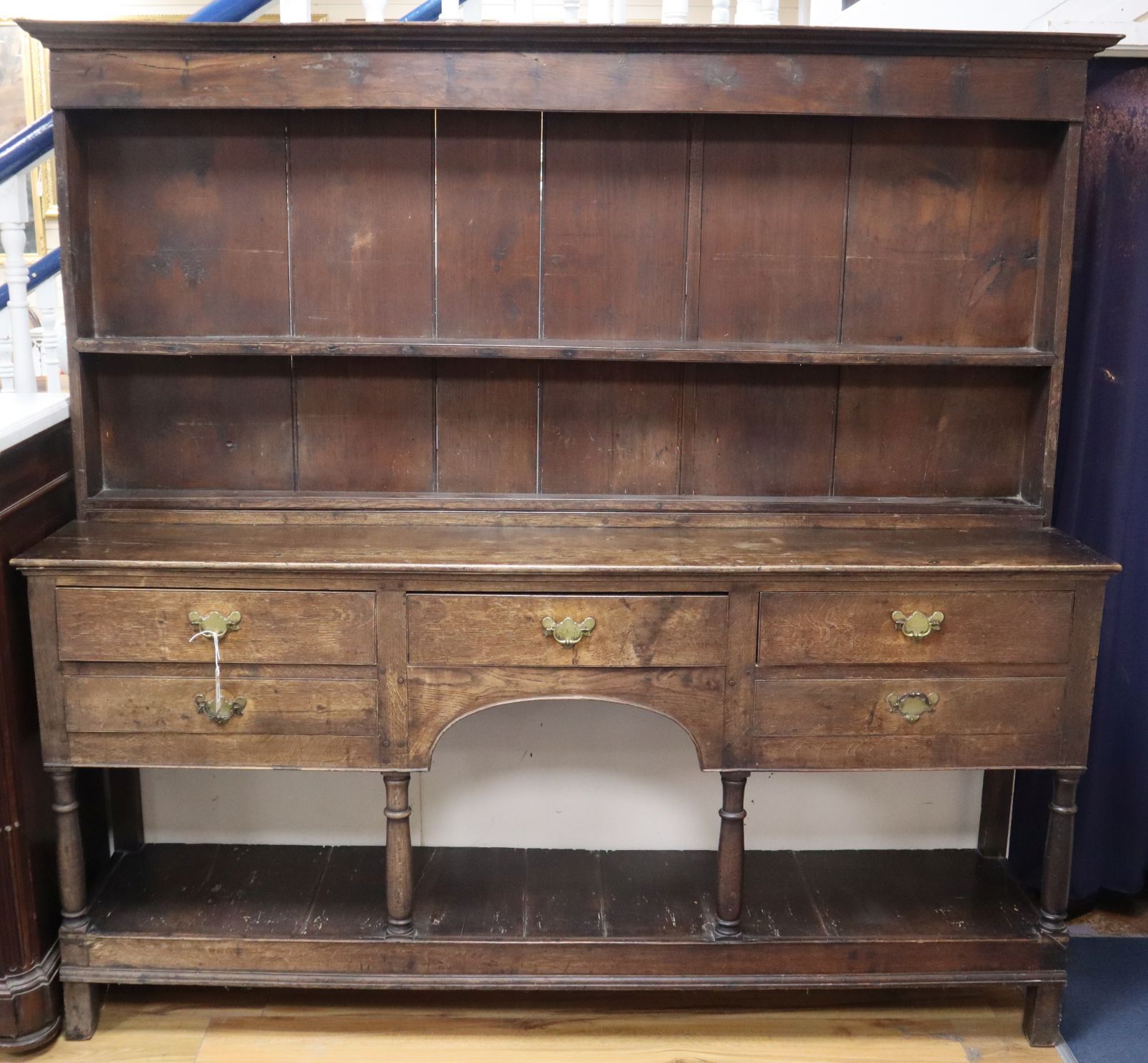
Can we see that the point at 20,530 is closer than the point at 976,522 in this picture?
Yes

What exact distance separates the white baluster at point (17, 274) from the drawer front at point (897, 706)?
161 cm

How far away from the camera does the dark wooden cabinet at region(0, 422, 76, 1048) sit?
2068mm

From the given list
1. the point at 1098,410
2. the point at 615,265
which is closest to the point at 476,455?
the point at 615,265

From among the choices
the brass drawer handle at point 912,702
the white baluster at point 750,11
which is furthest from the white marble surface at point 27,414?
the brass drawer handle at point 912,702

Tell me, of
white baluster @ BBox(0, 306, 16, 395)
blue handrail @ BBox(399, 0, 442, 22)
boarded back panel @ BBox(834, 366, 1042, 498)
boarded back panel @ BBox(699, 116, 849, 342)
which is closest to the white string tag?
white baluster @ BBox(0, 306, 16, 395)

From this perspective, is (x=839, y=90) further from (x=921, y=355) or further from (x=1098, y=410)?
(x=1098, y=410)

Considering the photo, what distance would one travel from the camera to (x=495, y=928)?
227 cm

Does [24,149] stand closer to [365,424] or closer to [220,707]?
[365,424]

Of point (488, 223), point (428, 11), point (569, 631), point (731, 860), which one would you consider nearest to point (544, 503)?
point (569, 631)

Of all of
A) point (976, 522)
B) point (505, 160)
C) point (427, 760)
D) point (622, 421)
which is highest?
point (505, 160)

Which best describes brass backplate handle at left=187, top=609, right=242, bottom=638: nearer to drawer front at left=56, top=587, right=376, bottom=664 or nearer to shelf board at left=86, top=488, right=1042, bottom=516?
drawer front at left=56, top=587, right=376, bottom=664

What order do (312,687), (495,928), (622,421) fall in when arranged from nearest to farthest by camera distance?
(312,687) → (495,928) → (622,421)

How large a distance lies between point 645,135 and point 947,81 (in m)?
0.58

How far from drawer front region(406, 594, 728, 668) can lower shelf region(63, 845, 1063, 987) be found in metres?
0.58
